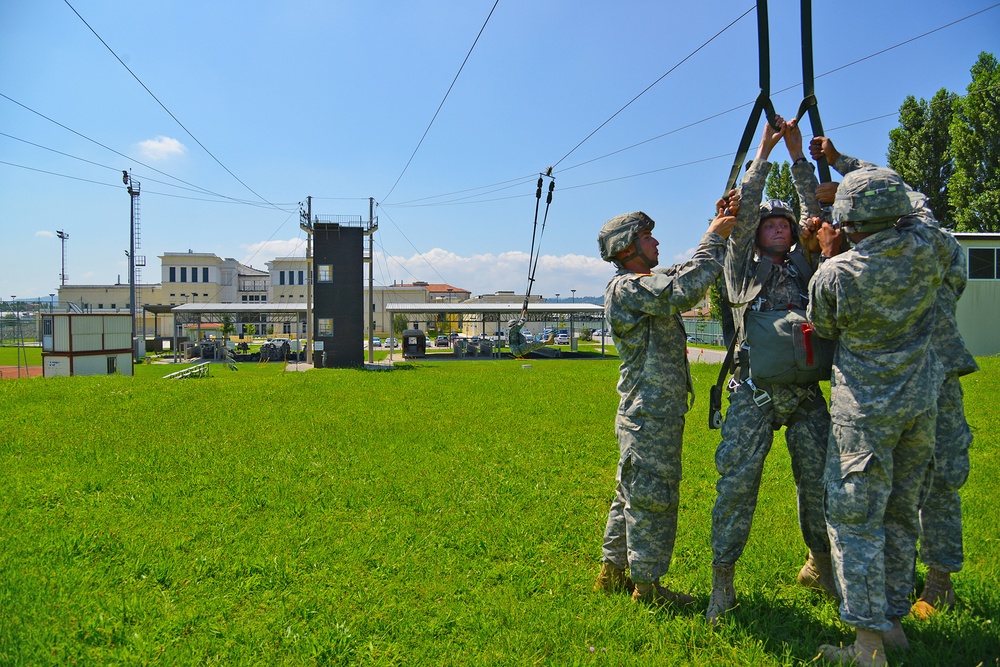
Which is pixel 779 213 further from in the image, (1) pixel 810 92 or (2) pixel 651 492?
(2) pixel 651 492

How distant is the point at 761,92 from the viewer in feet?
11.1

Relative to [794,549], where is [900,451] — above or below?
above

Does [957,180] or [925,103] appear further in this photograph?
[925,103]

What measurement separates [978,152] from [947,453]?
33.5m

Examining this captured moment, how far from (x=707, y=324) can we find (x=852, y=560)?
60431 mm

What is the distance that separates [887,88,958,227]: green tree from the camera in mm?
32344

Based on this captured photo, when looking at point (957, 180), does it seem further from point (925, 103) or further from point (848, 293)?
point (848, 293)

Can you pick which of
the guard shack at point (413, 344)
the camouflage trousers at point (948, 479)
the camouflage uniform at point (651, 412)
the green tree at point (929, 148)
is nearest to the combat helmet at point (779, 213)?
the camouflage uniform at point (651, 412)

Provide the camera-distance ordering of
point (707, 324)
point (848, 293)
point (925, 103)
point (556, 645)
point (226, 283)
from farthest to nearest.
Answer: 1. point (226, 283)
2. point (707, 324)
3. point (925, 103)
4. point (556, 645)
5. point (848, 293)

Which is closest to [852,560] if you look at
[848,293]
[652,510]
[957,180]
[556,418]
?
[652,510]

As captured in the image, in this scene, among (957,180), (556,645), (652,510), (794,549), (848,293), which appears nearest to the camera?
(848,293)

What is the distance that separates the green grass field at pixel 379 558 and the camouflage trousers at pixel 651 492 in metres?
0.26

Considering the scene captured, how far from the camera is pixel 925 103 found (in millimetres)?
32750

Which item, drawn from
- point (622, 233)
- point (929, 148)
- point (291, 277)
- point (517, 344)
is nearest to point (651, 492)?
point (622, 233)
